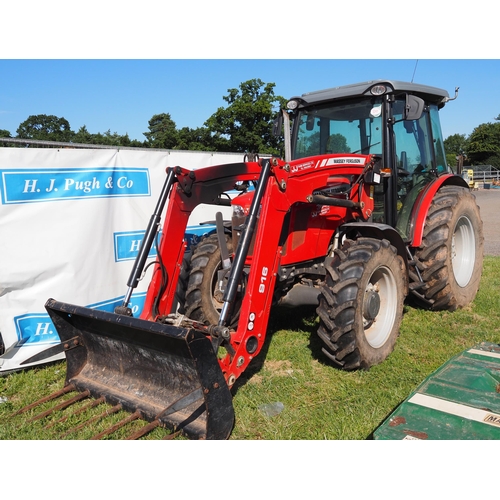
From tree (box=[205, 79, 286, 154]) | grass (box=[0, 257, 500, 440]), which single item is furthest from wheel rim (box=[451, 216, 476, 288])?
tree (box=[205, 79, 286, 154])

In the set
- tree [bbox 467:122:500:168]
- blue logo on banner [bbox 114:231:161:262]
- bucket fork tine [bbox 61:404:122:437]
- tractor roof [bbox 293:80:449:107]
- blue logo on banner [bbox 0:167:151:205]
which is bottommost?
bucket fork tine [bbox 61:404:122:437]

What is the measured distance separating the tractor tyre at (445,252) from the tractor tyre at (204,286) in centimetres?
243

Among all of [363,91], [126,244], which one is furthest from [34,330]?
[363,91]

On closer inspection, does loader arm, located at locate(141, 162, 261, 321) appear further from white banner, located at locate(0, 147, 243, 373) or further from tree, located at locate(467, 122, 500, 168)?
tree, located at locate(467, 122, 500, 168)

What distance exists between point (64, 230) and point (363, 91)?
3641 millimetres

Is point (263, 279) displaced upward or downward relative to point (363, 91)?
downward

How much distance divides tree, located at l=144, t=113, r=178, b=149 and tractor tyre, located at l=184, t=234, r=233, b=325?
123 feet

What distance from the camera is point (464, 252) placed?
6.51 metres

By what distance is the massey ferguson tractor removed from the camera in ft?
11.7

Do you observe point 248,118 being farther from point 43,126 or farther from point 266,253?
point 43,126

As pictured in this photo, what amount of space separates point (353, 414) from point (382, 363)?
3.33 feet

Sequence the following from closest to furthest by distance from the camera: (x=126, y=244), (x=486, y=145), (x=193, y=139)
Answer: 1. (x=126, y=244)
2. (x=193, y=139)
3. (x=486, y=145)

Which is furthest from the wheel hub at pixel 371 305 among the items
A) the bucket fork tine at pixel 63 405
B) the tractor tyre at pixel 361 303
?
the bucket fork tine at pixel 63 405

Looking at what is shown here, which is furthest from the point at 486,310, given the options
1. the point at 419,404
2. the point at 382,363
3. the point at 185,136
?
the point at 185,136
